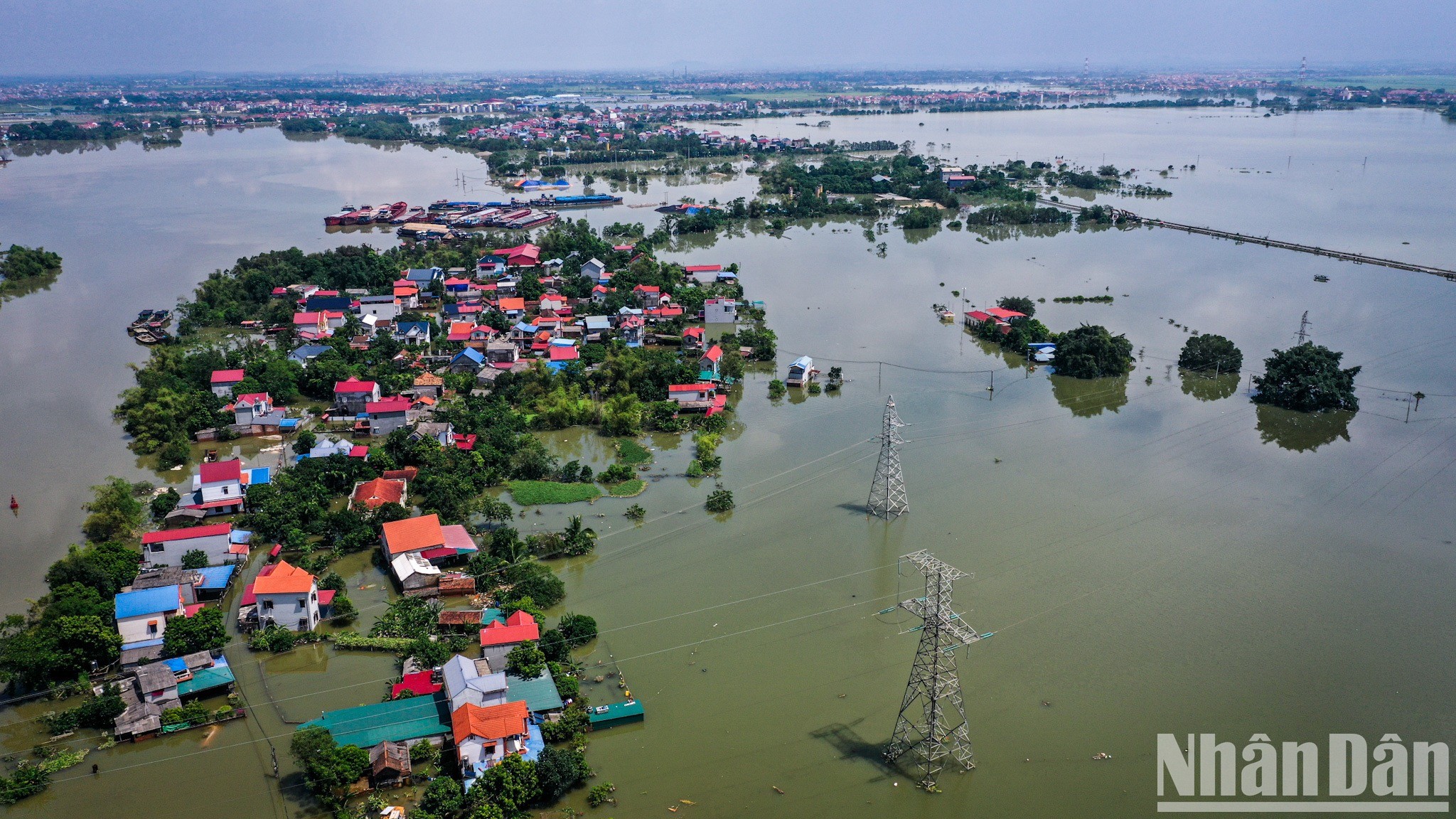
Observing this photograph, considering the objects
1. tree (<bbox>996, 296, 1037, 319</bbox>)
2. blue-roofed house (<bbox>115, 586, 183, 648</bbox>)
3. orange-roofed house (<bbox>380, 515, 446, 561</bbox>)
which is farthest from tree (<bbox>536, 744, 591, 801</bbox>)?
tree (<bbox>996, 296, 1037, 319</bbox>)

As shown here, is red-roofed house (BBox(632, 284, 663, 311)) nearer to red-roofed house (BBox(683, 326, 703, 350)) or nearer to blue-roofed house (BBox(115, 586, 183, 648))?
red-roofed house (BBox(683, 326, 703, 350))

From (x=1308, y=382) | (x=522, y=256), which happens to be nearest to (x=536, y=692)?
(x=1308, y=382)

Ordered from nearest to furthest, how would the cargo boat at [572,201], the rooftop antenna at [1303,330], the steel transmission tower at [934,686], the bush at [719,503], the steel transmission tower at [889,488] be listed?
the steel transmission tower at [934,686] → the steel transmission tower at [889,488] → the bush at [719,503] → the rooftop antenna at [1303,330] → the cargo boat at [572,201]

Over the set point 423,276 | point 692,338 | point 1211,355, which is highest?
point 423,276

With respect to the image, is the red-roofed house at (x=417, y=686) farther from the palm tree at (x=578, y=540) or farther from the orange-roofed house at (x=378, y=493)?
the orange-roofed house at (x=378, y=493)

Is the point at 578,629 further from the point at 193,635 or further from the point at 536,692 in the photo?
the point at 193,635

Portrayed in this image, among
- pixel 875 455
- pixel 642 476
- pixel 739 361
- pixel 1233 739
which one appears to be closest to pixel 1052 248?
pixel 739 361

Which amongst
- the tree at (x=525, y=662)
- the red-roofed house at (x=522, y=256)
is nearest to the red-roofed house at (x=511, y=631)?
the tree at (x=525, y=662)
